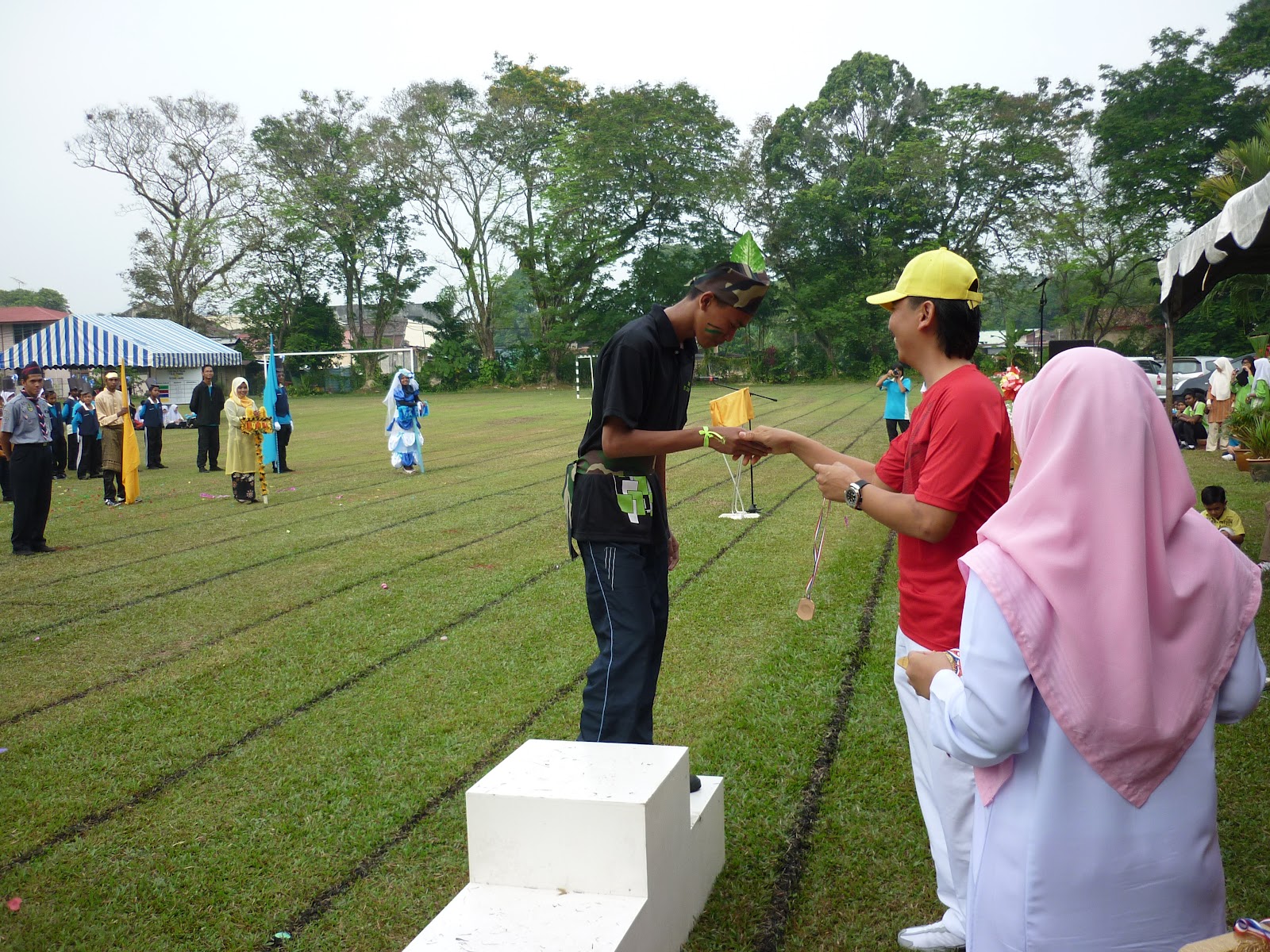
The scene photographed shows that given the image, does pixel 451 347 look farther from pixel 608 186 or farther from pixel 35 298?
pixel 35 298

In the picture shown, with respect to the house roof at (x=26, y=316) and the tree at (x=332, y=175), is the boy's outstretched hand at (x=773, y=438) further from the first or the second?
the house roof at (x=26, y=316)

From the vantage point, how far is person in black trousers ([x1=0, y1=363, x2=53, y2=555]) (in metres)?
10.1

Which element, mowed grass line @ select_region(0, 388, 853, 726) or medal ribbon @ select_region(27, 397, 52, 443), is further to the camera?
medal ribbon @ select_region(27, 397, 52, 443)

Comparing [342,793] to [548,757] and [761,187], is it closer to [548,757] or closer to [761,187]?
[548,757]

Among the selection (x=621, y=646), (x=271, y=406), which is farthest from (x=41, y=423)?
(x=621, y=646)

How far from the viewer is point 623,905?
2.46 meters

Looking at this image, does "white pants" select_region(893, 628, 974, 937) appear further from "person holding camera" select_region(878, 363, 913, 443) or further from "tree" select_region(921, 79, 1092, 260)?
"tree" select_region(921, 79, 1092, 260)

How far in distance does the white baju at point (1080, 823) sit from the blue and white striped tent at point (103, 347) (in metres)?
28.0

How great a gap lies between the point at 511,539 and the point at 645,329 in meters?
6.81

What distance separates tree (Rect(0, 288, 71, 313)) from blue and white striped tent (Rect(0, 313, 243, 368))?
224 feet

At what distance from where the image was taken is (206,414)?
17594 millimetres

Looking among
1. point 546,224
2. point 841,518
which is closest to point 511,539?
point 841,518

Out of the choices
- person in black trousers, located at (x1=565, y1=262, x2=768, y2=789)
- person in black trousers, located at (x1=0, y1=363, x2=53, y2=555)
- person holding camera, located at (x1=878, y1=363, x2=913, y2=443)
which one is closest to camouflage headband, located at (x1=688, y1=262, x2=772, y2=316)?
person in black trousers, located at (x1=565, y1=262, x2=768, y2=789)

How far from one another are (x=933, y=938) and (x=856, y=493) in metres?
1.37
